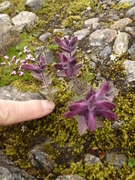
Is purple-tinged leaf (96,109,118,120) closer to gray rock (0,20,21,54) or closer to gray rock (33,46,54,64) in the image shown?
gray rock (33,46,54,64)

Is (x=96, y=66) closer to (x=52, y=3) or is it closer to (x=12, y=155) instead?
(x=12, y=155)

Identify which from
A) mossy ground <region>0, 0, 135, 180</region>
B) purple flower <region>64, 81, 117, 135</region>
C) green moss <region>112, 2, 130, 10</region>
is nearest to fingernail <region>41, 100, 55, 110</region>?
mossy ground <region>0, 0, 135, 180</region>

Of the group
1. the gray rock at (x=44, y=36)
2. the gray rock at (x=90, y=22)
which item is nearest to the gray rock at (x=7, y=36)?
the gray rock at (x=44, y=36)

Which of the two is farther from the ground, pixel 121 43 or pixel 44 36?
pixel 121 43

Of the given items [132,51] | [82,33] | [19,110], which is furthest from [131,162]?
[82,33]

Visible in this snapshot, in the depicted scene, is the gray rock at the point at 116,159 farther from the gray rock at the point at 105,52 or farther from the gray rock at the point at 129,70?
the gray rock at the point at 105,52

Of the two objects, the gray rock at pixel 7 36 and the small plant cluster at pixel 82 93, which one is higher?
the small plant cluster at pixel 82 93

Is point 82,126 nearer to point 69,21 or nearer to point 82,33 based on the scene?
point 82,33
